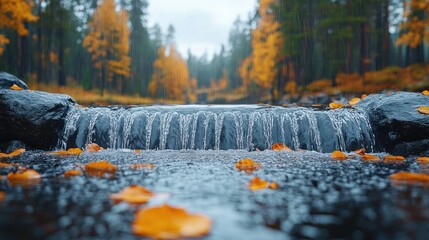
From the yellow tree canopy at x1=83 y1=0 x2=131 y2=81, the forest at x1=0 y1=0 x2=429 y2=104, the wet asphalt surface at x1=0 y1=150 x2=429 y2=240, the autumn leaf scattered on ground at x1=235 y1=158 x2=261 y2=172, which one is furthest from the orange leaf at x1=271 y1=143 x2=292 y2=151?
the yellow tree canopy at x1=83 y1=0 x2=131 y2=81

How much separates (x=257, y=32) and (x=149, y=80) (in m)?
22.1

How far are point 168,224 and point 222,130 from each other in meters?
5.06

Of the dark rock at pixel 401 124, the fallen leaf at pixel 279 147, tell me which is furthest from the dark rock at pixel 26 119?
the dark rock at pixel 401 124

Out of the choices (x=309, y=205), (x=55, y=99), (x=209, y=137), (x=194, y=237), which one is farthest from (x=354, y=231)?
(x=55, y=99)

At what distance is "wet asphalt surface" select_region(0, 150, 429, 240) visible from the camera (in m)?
1.49


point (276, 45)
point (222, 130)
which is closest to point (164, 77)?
point (276, 45)

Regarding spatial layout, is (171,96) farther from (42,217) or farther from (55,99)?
(42,217)

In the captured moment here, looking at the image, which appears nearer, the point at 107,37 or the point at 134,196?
the point at 134,196

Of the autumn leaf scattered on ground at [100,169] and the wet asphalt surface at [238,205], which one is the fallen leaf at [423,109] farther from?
the autumn leaf scattered on ground at [100,169]

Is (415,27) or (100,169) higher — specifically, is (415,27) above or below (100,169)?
above

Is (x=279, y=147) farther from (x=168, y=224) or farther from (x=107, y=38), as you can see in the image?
(x=107, y=38)

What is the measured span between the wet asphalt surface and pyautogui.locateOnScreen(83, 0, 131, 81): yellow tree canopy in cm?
2758

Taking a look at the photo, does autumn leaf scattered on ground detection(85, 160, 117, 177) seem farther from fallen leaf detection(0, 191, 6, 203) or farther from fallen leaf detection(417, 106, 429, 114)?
fallen leaf detection(417, 106, 429, 114)

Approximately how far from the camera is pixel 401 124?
5.08 m
